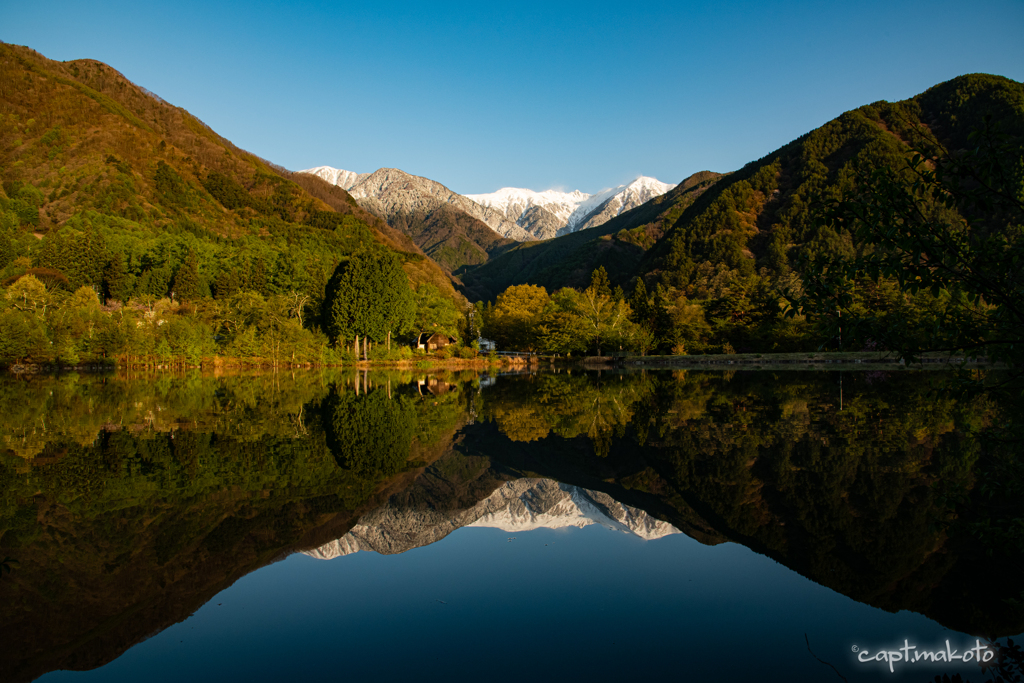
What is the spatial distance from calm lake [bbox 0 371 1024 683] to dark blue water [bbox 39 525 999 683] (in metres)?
0.02

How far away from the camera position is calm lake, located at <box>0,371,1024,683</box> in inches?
148

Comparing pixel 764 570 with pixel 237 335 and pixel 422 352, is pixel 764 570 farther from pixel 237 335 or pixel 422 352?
pixel 422 352

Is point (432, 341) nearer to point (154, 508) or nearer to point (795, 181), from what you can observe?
point (154, 508)

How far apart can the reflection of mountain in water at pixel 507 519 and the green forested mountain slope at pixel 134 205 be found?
54099mm

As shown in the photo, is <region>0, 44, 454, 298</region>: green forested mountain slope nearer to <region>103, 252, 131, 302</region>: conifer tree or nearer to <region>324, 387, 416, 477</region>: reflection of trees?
<region>103, 252, 131, 302</region>: conifer tree

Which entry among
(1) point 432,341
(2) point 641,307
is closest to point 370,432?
(1) point 432,341

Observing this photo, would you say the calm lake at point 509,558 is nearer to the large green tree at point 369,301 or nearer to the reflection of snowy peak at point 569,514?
the reflection of snowy peak at point 569,514

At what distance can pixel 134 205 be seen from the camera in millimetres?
88125

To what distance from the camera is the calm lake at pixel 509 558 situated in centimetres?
375

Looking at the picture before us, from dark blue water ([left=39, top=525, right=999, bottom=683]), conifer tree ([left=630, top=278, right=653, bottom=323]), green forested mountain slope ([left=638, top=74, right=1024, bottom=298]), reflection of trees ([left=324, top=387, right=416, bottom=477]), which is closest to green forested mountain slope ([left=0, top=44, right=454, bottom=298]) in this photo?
conifer tree ([left=630, top=278, right=653, bottom=323])

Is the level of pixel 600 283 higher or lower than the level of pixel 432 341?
higher

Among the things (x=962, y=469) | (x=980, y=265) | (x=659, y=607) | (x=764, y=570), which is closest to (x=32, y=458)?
(x=659, y=607)

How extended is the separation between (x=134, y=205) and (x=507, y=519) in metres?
102

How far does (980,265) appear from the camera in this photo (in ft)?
13.1
